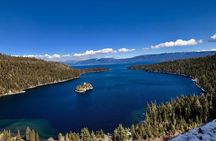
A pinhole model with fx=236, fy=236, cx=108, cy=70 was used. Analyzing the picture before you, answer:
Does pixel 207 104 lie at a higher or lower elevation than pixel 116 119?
higher

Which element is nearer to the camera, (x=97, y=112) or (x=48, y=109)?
(x=97, y=112)

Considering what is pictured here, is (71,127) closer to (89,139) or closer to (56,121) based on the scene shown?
(56,121)

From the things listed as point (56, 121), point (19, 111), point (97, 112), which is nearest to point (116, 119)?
point (97, 112)

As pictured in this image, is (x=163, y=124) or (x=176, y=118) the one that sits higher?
(x=163, y=124)

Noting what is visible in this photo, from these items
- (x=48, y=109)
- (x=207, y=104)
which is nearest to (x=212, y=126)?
(x=207, y=104)

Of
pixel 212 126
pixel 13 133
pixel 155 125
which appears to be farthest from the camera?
pixel 13 133

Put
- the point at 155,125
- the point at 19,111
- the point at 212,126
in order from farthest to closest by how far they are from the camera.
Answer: the point at 19,111 < the point at 155,125 < the point at 212,126

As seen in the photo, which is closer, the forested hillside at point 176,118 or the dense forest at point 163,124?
the dense forest at point 163,124

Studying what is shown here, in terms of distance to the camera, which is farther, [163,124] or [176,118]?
[176,118]

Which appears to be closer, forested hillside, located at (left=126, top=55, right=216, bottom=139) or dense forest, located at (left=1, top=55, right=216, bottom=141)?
dense forest, located at (left=1, top=55, right=216, bottom=141)
